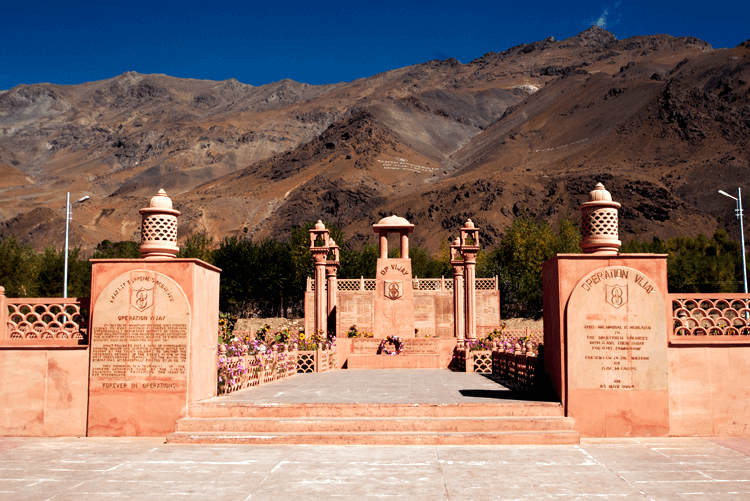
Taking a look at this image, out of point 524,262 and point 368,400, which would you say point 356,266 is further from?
point 368,400

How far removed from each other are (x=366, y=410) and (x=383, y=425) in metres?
0.50

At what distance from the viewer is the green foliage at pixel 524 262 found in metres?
49.9

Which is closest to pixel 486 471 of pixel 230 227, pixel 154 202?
pixel 154 202

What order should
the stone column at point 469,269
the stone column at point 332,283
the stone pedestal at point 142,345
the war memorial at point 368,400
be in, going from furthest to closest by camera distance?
the stone column at point 332,283 < the stone column at point 469,269 < the stone pedestal at point 142,345 < the war memorial at point 368,400

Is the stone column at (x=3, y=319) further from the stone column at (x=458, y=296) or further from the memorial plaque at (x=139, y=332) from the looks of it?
the stone column at (x=458, y=296)

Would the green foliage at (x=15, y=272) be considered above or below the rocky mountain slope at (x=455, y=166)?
below

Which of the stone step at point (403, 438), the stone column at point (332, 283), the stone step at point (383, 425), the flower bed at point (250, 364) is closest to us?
the stone step at point (403, 438)

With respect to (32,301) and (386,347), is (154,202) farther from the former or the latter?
(386,347)

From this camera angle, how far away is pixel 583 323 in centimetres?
823

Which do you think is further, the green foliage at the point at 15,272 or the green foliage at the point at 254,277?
the green foliage at the point at 254,277

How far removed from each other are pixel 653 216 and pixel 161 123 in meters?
158

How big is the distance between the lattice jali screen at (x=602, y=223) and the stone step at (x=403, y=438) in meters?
2.82

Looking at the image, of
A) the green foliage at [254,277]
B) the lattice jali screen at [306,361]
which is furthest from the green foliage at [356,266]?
the lattice jali screen at [306,361]

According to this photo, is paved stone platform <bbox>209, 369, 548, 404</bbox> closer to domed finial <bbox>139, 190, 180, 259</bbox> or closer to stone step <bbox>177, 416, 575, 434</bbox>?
stone step <bbox>177, 416, 575, 434</bbox>
